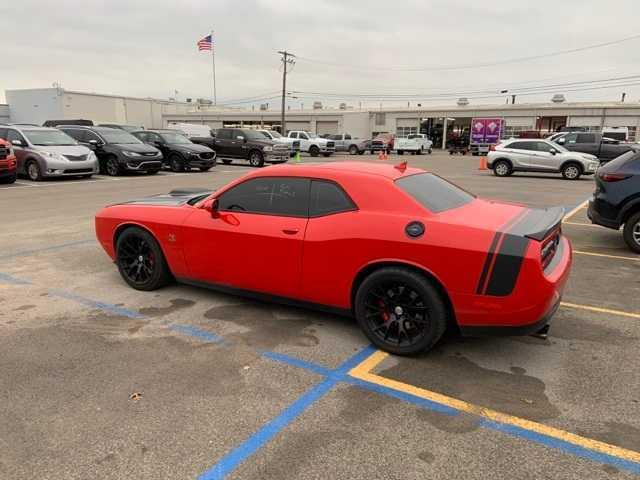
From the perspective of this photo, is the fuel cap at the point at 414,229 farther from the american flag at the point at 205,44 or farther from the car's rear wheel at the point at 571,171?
the american flag at the point at 205,44

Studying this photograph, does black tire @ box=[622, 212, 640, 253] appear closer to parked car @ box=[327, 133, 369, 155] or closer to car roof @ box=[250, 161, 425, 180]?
car roof @ box=[250, 161, 425, 180]

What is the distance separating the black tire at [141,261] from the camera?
523cm

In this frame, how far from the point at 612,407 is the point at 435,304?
4.23 feet

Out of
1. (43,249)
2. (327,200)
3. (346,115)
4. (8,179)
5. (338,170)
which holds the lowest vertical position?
(43,249)

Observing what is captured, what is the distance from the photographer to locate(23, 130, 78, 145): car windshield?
16.3 meters

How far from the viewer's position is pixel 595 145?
2625 centimetres

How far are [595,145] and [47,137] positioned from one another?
25.5m

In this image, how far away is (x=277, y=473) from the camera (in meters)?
2.60

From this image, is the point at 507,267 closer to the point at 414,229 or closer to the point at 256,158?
the point at 414,229

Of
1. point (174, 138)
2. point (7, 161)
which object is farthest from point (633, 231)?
point (174, 138)

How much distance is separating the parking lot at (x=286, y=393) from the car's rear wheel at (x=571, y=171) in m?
16.0

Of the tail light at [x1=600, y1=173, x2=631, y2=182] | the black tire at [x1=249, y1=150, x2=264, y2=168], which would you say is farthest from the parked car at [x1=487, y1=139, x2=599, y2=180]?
the tail light at [x1=600, y1=173, x2=631, y2=182]

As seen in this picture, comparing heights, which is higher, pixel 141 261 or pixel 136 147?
pixel 136 147

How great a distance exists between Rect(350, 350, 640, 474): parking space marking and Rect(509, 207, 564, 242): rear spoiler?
49.5 inches
